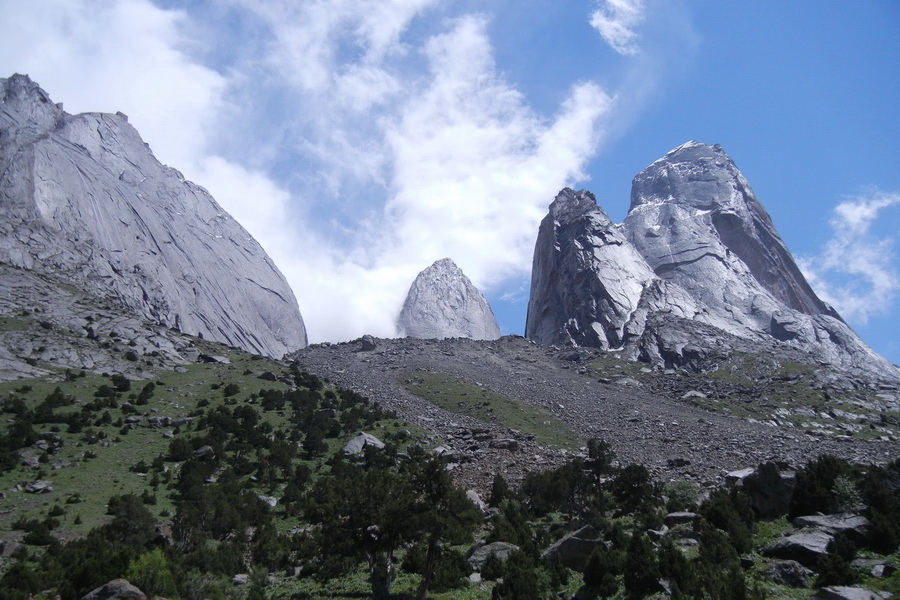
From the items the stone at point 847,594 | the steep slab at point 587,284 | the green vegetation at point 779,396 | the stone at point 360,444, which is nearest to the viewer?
the stone at point 847,594

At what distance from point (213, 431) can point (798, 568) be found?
42.7 meters

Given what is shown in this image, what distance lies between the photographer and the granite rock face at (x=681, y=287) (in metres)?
132

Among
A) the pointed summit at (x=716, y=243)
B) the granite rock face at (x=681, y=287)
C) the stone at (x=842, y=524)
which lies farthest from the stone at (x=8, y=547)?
the pointed summit at (x=716, y=243)

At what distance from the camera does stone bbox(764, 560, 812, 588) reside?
1912 centimetres

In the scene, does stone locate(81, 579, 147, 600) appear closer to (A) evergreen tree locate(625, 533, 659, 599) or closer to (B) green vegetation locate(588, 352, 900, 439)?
(A) evergreen tree locate(625, 533, 659, 599)

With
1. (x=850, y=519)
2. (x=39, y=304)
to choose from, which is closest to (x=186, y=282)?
(x=39, y=304)

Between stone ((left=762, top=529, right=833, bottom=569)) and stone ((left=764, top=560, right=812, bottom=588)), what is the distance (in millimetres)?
900

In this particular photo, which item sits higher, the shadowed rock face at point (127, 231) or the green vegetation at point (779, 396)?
the shadowed rock face at point (127, 231)

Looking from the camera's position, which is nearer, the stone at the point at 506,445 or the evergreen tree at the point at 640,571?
the evergreen tree at the point at 640,571

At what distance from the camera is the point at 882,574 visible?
18375mm

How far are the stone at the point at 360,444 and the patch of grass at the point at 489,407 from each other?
1787 centimetres

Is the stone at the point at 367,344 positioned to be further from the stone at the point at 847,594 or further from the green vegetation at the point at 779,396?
the stone at the point at 847,594

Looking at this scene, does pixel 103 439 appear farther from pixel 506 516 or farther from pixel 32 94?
pixel 32 94

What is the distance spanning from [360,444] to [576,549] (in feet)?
97.5
